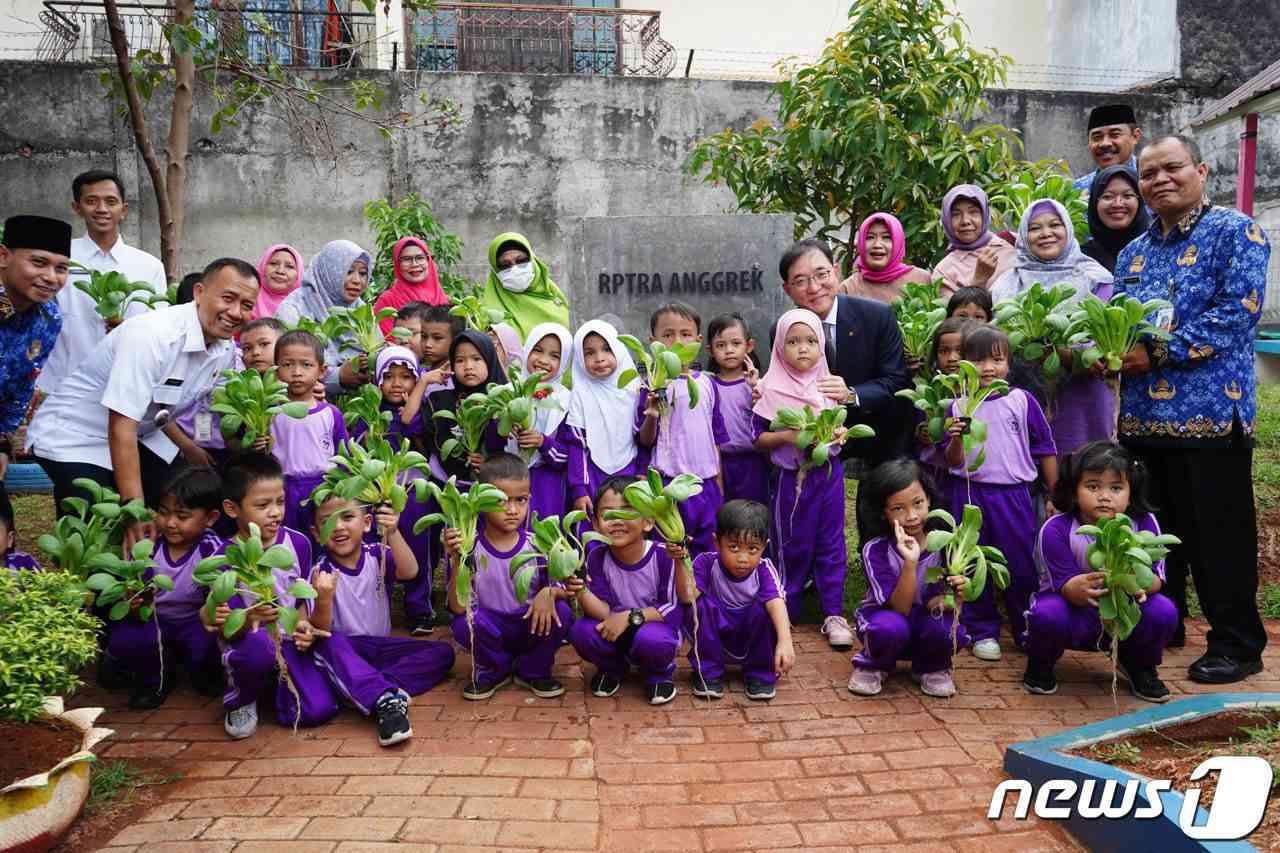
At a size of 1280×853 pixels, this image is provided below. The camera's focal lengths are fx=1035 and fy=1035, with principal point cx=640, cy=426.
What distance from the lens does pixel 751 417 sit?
5164mm

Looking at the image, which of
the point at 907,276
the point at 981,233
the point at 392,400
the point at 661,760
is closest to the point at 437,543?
the point at 392,400

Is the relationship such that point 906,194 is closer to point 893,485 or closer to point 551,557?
point 893,485

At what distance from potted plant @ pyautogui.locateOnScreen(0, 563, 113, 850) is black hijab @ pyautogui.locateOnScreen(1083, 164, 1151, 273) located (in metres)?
4.92

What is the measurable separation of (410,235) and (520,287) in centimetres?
344

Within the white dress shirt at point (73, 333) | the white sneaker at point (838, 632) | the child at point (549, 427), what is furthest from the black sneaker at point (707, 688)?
the white dress shirt at point (73, 333)

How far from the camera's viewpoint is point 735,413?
203 inches

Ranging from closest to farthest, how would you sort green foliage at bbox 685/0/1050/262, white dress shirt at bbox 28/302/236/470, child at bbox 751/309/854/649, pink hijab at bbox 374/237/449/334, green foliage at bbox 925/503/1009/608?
green foliage at bbox 925/503/1009/608, white dress shirt at bbox 28/302/236/470, child at bbox 751/309/854/649, pink hijab at bbox 374/237/449/334, green foliage at bbox 685/0/1050/262

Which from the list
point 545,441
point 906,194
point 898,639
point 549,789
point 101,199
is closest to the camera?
point 549,789

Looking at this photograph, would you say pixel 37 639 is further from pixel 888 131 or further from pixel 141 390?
pixel 888 131

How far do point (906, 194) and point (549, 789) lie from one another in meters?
4.68

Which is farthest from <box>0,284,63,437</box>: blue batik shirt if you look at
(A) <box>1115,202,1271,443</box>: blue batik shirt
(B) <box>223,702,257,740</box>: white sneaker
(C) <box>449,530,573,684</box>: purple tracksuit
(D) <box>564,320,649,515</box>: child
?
(A) <box>1115,202,1271,443</box>: blue batik shirt

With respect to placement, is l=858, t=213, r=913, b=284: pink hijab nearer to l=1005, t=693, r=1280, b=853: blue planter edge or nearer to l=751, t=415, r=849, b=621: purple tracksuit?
l=751, t=415, r=849, b=621: purple tracksuit

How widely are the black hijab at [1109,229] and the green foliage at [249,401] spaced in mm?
4067

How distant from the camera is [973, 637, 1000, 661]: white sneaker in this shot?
15.4 ft
